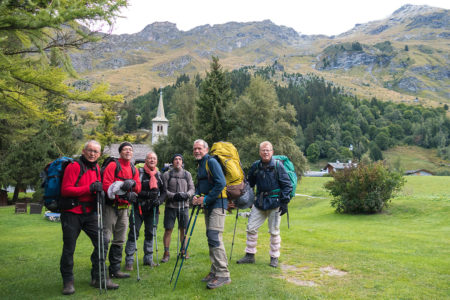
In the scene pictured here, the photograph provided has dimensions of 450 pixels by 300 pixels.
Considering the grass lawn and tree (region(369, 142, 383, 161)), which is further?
tree (region(369, 142, 383, 161))

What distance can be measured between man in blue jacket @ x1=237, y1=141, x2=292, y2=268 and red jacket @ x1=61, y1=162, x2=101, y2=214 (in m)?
3.57

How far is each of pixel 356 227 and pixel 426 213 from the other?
237 inches

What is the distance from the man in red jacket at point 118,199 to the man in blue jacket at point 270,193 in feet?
9.09

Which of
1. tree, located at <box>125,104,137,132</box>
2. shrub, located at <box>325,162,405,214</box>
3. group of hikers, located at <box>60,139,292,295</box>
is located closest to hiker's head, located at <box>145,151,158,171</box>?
group of hikers, located at <box>60,139,292,295</box>

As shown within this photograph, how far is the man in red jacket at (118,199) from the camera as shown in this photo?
21.1 ft

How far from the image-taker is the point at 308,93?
159125 mm

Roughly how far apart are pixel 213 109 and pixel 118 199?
2867 cm

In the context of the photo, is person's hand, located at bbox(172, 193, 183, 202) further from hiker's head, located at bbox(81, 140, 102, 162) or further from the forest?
the forest

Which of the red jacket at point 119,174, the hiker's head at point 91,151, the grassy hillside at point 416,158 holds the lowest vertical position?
the grassy hillside at point 416,158

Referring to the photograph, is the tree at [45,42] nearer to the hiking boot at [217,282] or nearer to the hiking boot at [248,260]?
the hiking boot at [217,282]

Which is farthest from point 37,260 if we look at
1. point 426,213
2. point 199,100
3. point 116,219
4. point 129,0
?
point 199,100

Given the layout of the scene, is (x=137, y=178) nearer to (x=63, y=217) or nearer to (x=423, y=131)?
(x=63, y=217)

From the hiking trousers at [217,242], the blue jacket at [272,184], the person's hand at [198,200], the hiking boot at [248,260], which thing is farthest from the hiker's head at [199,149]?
the hiking boot at [248,260]

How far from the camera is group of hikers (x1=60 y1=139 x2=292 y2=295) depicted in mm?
6043
